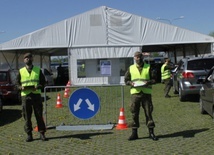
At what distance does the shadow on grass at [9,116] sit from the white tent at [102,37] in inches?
511

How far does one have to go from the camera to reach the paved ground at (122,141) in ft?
23.6

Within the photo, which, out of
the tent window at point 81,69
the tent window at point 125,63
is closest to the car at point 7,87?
the tent window at point 81,69

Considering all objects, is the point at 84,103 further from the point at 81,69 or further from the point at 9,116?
the point at 81,69

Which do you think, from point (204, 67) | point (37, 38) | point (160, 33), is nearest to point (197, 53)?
point (160, 33)

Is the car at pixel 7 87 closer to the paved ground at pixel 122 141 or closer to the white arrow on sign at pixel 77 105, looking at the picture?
the paved ground at pixel 122 141

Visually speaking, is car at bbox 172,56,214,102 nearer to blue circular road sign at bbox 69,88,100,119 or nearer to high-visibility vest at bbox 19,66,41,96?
blue circular road sign at bbox 69,88,100,119

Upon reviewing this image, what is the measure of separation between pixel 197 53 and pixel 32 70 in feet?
83.6

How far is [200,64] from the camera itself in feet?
47.3

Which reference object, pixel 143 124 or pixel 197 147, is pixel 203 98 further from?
pixel 197 147

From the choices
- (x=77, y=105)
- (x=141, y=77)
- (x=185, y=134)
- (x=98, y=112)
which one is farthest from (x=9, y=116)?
(x=185, y=134)

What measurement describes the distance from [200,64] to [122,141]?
24.3ft

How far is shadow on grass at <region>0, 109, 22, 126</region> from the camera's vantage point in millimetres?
11611

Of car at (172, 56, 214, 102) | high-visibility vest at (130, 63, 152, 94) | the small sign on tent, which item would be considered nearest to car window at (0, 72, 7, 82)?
car at (172, 56, 214, 102)

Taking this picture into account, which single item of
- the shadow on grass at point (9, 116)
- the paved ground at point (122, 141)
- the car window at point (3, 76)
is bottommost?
the shadow on grass at point (9, 116)
